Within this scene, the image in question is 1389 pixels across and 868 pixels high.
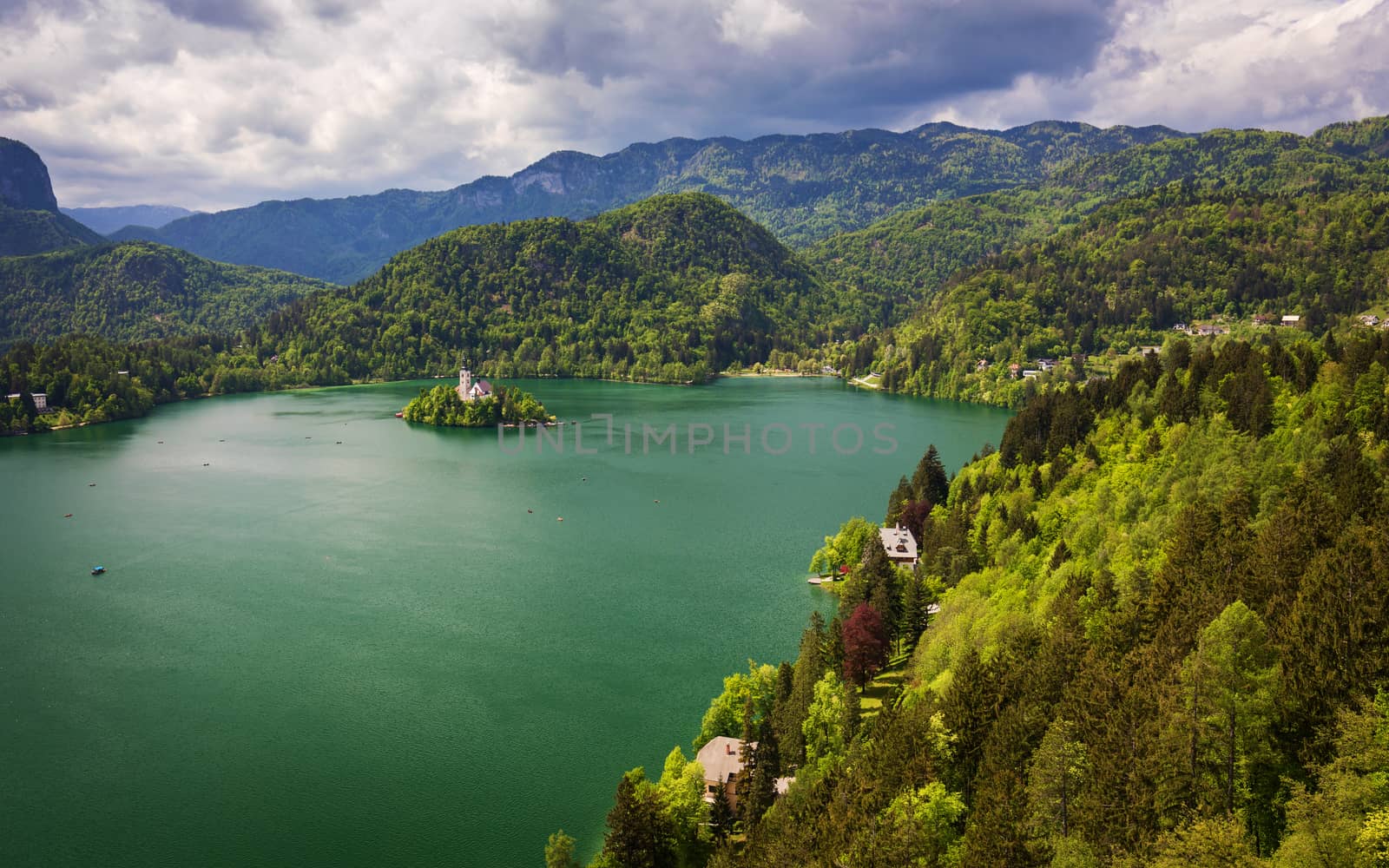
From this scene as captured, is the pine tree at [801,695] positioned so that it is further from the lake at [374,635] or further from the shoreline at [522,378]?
the shoreline at [522,378]

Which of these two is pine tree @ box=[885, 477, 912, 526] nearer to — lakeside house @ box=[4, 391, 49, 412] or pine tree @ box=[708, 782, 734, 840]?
pine tree @ box=[708, 782, 734, 840]

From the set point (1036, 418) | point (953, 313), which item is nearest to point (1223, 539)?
point (1036, 418)

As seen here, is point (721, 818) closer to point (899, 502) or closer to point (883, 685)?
point (883, 685)

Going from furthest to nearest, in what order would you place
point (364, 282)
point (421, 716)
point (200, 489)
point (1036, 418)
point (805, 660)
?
point (364, 282)
point (200, 489)
point (1036, 418)
point (421, 716)
point (805, 660)

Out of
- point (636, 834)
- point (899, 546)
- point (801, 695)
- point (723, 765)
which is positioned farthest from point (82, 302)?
→ point (636, 834)

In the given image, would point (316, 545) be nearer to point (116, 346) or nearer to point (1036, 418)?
point (1036, 418)

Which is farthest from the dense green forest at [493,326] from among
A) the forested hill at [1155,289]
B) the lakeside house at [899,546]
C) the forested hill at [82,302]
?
the lakeside house at [899,546]
